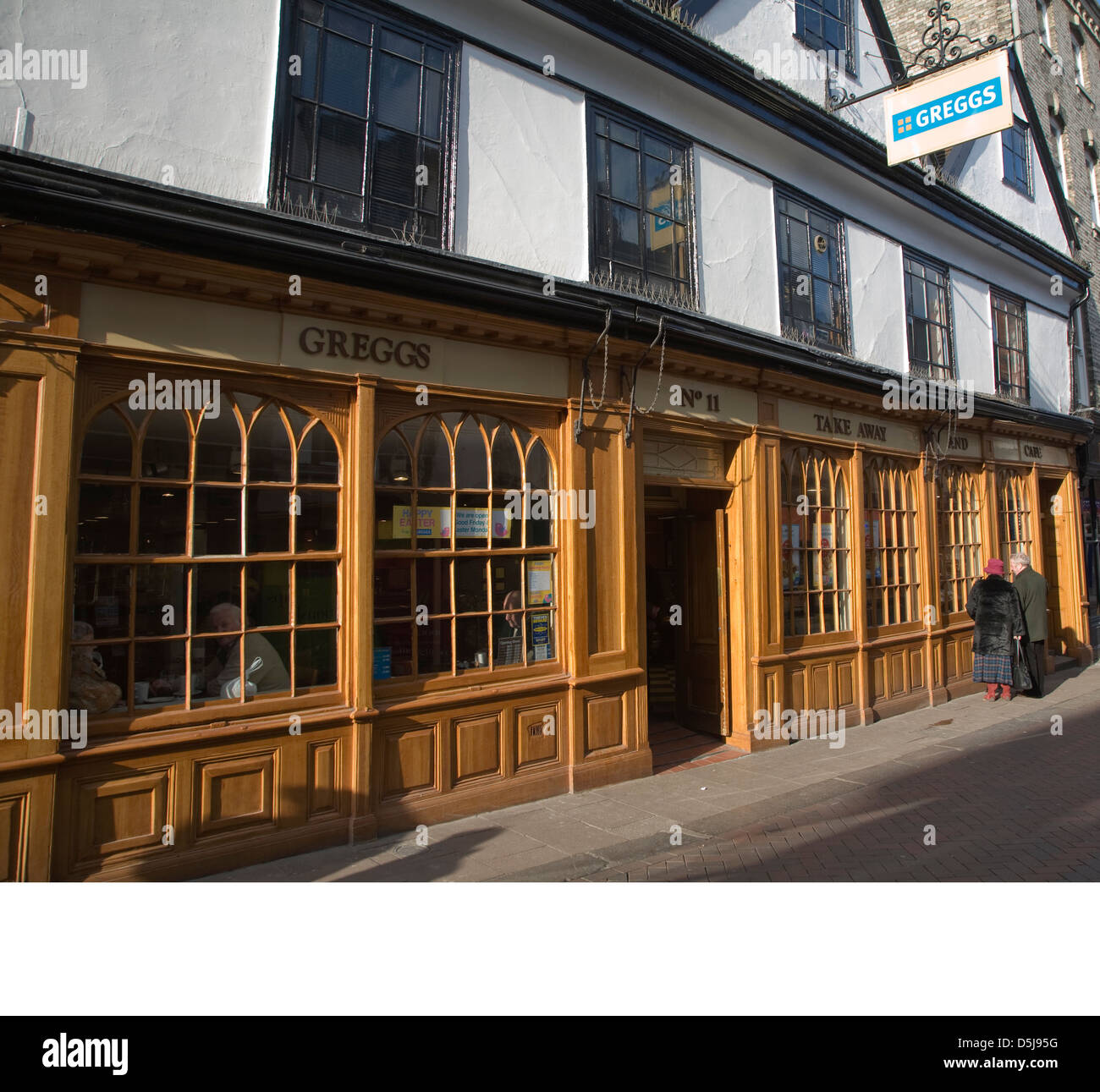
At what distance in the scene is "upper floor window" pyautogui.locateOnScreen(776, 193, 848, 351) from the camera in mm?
9656

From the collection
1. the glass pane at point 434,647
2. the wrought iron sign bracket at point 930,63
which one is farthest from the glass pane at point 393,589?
the wrought iron sign bracket at point 930,63

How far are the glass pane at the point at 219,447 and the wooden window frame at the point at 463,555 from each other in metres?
0.97

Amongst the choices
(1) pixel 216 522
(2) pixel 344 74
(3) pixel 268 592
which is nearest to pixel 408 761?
(3) pixel 268 592

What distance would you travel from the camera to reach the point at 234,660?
537 centimetres

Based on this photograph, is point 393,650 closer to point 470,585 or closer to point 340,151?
point 470,585

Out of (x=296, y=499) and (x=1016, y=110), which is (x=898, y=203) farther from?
(x=296, y=499)

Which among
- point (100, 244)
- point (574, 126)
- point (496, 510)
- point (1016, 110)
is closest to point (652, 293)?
point (574, 126)

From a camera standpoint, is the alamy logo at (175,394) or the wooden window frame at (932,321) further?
the wooden window frame at (932,321)

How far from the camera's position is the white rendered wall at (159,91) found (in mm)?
4801

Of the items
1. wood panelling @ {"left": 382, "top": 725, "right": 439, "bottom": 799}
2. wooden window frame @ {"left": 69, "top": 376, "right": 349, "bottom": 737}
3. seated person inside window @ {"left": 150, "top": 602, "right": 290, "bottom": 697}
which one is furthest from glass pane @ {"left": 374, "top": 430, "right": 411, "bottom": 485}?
wood panelling @ {"left": 382, "top": 725, "right": 439, "bottom": 799}

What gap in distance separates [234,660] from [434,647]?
1571mm

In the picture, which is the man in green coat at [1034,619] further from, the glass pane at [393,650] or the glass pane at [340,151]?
the glass pane at [340,151]

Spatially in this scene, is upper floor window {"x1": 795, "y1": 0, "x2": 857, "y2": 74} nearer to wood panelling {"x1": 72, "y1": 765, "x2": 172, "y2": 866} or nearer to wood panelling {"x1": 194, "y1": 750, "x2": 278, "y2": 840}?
wood panelling {"x1": 194, "y1": 750, "x2": 278, "y2": 840}

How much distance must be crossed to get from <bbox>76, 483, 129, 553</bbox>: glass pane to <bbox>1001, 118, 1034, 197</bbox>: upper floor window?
15.8 meters
